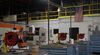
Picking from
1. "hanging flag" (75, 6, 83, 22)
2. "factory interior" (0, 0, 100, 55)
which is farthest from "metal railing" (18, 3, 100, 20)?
"hanging flag" (75, 6, 83, 22)

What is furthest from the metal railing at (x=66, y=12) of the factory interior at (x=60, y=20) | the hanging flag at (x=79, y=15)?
the hanging flag at (x=79, y=15)

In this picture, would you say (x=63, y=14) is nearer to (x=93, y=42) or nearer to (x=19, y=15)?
(x=19, y=15)

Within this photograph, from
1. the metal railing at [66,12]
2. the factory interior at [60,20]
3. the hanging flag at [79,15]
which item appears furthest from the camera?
the metal railing at [66,12]

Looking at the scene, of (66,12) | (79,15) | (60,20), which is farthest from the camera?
(60,20)

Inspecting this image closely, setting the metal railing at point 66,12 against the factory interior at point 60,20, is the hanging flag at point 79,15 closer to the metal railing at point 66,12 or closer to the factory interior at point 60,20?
the factory interior at point 60,20

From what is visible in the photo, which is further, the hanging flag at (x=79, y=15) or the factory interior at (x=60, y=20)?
the hanging flag at (x=79, y=15)

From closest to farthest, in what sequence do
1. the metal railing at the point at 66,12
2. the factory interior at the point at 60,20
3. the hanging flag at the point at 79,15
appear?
the factory interior at the point at 60,20 < the hanging flag at the point at 79,15 < the metal railing at the point at 66,12

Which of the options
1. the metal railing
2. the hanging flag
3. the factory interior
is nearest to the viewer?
the factory interior

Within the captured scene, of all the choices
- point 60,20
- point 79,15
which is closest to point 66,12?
point 60,20

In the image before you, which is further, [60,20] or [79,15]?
[60,20]

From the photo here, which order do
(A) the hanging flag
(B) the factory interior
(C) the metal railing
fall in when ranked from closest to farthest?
(B) the factory interior < (A) the hanging flag < (C) the metal railing

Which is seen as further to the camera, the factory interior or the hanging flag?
the hanging flag

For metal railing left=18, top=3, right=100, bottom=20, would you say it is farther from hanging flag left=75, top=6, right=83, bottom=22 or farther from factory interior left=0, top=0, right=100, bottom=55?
hanging flag left=75, top=6, right=83, bottom=22

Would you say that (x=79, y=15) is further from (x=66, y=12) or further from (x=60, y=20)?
(x=60, y=20)
